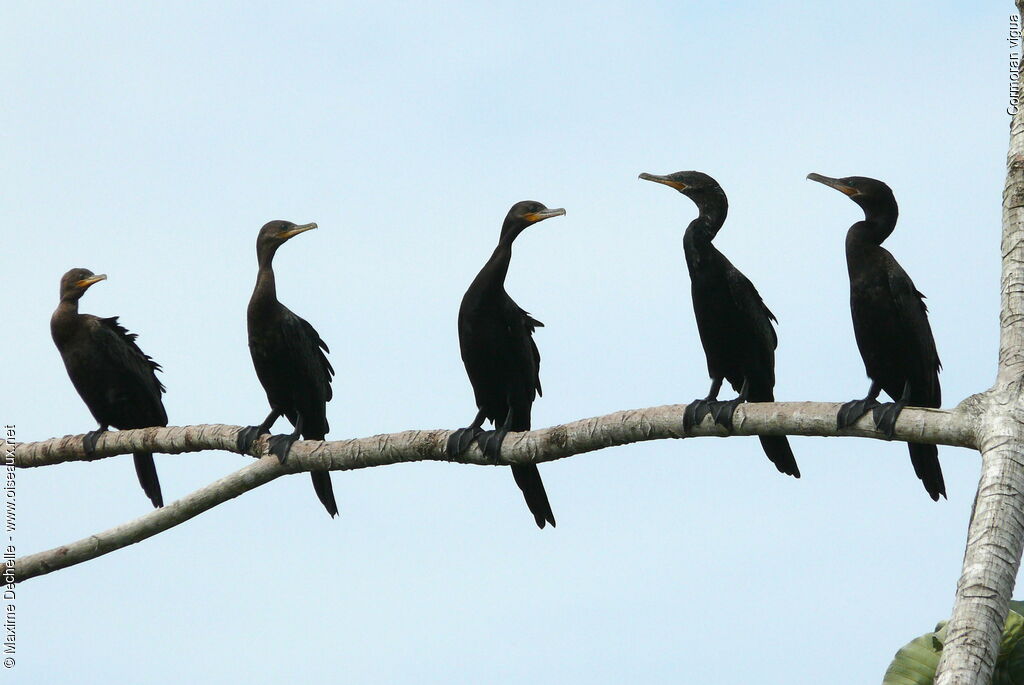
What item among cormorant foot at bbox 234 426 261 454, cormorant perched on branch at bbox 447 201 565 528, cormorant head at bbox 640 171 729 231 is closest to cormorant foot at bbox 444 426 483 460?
cormorant perched on branch at bbox 447 201 565 528

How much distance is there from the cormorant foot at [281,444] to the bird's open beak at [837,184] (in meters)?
→ 3.35

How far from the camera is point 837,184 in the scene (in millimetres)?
7539

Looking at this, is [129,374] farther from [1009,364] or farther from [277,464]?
[1009,364]

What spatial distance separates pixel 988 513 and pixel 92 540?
5.19m

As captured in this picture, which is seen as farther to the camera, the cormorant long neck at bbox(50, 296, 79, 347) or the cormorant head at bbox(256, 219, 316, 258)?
the cormorant long neck at bbox(50, 296, 79, 347)

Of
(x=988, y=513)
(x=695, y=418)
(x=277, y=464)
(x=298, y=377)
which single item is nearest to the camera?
(x=988, y=513)

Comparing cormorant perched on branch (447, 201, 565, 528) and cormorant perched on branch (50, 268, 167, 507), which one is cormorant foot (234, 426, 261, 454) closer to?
cormorant perched on branch (447, 201, 565, 528)

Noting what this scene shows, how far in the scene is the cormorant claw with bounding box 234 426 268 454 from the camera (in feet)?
27.1

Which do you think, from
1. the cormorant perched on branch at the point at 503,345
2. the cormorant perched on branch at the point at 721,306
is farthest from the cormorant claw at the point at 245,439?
the cormorant perched on branch at the point at 721,306

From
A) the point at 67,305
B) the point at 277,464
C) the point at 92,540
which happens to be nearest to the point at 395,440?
the point at 277,464

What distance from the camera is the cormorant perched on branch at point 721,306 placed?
761 centimetres

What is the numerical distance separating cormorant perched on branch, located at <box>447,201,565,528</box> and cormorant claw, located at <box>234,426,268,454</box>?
1.35 m

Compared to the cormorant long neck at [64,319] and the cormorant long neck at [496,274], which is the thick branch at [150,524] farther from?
the cormorant long neck at [64,319]

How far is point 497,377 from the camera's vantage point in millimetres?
8234
